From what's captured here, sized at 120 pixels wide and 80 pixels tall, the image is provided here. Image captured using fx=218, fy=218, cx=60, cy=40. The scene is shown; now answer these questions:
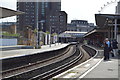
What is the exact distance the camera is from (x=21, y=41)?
4375cm

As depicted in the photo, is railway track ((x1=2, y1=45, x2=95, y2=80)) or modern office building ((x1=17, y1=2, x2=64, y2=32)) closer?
railway track ((x1=2, y1=45, x2=95, y2=80))

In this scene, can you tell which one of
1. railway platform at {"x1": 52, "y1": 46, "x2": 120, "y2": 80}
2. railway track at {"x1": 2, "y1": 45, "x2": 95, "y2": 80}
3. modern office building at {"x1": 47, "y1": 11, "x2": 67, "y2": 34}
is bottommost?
railway track at {"x1": 2, "y1": 45, "x2": 95, "y2": 80}

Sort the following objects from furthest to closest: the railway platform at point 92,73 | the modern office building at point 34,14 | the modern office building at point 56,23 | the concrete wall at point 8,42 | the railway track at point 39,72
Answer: the modern office building at point 56,23
the modern office building at point 34,14
the concrete wall at point 8,42
the railway track at point 39,72
the railway platform at point 92,73

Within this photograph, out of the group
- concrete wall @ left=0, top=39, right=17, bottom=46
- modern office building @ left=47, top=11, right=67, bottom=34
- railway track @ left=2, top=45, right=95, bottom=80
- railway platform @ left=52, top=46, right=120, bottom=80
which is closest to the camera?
railway platform @ left=52, top=46, right=120, bottom=80

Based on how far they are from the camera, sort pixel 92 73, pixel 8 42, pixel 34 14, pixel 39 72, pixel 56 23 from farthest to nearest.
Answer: pixel 56 23, pixel 34 14, pixel 8 42, pixel 39 72, pixel 92 73

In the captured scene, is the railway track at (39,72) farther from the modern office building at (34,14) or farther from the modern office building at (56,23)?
the modern office building at (56,23)

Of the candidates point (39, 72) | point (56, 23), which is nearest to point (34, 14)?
point (56, 23)

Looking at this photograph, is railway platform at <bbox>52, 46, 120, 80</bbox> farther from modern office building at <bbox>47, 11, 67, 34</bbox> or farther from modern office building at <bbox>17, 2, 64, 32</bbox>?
modern office building at <bbox>47, 11, 67, 34</bbox>

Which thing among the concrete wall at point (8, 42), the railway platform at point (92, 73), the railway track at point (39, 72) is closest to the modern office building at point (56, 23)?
the concrete wall at point (8, 42)

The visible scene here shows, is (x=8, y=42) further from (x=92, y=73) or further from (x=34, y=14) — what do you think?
(x=34, y=14)

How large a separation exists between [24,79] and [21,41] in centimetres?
3307

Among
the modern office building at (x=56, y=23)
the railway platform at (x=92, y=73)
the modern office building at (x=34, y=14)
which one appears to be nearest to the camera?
the railway platform at (x=92, y=73)

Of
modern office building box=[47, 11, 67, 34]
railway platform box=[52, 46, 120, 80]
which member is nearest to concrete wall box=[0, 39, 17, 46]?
railway platform box=[52, 46, 120, 80]

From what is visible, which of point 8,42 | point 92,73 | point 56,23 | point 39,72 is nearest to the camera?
point 92,73
